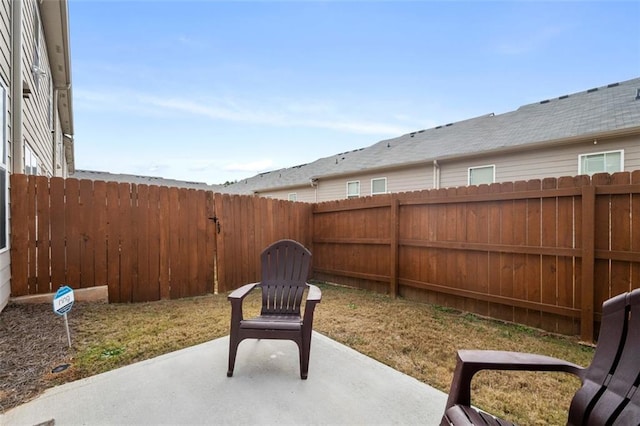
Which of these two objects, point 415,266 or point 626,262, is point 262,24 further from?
point 626,262

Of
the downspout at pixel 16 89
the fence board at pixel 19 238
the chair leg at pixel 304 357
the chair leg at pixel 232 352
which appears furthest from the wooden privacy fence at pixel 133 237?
the chair leg at pixel 304 357

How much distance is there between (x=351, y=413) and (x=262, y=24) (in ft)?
27.5

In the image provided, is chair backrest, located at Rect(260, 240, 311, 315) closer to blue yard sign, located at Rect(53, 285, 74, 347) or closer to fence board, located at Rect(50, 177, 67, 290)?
blue yard sign, located at Rect(53, 285, 74, 347)

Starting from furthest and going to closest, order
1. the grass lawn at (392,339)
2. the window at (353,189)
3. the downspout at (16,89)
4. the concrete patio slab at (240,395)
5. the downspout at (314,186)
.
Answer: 1. the downspout at (314,186)
2. the window at (353,189)
3. the downspout at (16,89)
4. the grass lawn at (392,339)
5. the concrete patio slab at (240,395)

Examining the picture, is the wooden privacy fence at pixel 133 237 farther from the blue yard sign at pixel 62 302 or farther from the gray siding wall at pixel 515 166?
the gray siding wall at pixel 515 166

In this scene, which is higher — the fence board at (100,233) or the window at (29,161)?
the window at (29,161)

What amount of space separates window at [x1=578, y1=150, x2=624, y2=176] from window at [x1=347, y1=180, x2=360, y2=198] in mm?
5942

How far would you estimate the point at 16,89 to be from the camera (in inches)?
134

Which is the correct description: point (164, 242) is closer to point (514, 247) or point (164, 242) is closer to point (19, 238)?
point (19, 238)

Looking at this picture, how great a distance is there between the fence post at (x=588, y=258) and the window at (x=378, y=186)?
6.52 meters

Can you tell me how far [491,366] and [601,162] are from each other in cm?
708

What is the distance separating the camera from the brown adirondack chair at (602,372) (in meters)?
1.05

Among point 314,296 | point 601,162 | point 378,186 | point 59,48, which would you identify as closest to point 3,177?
point 314,296

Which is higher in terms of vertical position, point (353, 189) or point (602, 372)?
point (353, 189)
